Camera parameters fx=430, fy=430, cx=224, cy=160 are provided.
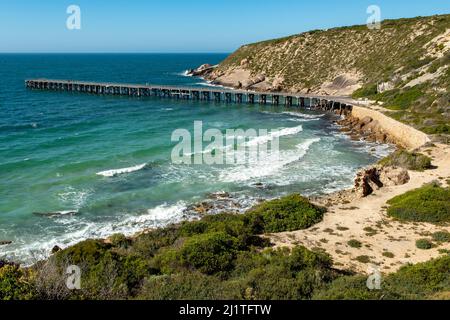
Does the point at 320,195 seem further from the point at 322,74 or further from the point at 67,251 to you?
the point at 322,74

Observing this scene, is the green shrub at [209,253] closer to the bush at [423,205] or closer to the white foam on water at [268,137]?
the bush at [423,205]

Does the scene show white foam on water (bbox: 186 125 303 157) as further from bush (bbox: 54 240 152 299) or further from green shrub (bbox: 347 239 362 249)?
bush (bbox: 54 240 152 299)

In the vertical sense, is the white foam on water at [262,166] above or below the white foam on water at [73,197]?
above

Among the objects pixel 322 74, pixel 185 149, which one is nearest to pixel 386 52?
pixel 322 74

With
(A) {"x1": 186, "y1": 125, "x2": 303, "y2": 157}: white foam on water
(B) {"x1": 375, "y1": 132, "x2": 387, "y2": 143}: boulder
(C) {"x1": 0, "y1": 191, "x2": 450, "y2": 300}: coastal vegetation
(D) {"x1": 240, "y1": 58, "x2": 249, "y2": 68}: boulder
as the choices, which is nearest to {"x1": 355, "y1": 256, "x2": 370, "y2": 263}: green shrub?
(C) {"x1": 0, "y1": 191, "x2": 450, "y2": 300}: coastal vegetation

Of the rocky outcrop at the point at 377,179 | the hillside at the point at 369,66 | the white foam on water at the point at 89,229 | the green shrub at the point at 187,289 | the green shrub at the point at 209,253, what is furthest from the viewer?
the hillside at the point at 369,66

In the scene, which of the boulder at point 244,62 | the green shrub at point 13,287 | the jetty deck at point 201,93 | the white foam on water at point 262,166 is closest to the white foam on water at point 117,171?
the white foam on water at point 262,166
